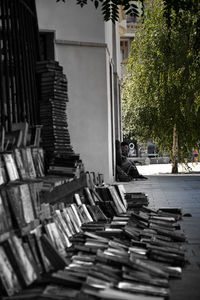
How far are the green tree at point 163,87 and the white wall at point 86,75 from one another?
5.77 m

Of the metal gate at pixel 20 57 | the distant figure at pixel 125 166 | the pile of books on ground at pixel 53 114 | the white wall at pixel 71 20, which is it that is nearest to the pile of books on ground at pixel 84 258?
the pile of books on ground at pixel 53 114

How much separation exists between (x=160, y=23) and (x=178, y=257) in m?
16.6

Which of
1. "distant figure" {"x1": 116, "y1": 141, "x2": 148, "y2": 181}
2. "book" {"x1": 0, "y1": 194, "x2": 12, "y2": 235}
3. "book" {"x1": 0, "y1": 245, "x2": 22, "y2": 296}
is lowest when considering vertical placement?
"distant figure" {"x1": 116, "y1": 141, "x2": 148, "y2": 181}

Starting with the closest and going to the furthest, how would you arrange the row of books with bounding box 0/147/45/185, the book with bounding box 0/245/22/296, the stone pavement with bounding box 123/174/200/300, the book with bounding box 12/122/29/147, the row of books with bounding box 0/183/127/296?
the book with bounding box 0/245/22/296, the row of books with bounding box 0/183/127/296, the stone pavement with bounding box 123/174/200/300, the row of books with bounding box 0/147/45/185, the book with bounding box 12/122/29/147

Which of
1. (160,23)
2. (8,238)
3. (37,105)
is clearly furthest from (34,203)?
(160,23)

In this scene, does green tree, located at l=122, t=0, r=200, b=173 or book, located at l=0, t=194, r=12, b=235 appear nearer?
book, located at l=0, t=194, r=12, b=235

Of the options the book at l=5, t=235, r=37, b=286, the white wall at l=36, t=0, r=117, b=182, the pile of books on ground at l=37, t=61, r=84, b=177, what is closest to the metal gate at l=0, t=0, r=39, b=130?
the pile of books on ground at l=37, t=61, r=84, b=177

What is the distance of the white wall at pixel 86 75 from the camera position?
44.5ft

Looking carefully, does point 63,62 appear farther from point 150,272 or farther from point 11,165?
point 150,272

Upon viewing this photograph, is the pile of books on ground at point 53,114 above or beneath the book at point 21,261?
above

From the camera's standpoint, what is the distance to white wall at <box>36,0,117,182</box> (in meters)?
13.6

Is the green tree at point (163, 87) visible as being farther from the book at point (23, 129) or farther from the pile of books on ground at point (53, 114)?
the book at point (23, 129)

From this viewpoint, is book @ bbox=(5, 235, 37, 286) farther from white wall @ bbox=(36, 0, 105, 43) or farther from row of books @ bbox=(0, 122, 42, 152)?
white wall @ bbox=(36, 0, 105, 43)

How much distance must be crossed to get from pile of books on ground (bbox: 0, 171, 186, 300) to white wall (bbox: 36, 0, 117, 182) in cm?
634
